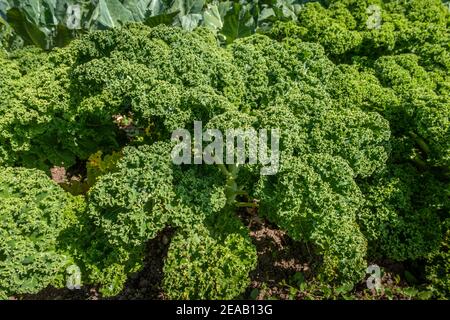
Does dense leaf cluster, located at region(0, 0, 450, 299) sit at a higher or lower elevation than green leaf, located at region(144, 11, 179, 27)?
lower

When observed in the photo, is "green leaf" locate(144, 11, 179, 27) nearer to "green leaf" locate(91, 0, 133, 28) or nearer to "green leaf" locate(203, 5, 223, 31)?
"green leaf" locate(91, 0, 133, 28)

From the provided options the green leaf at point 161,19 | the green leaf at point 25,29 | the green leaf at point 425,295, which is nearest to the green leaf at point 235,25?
the green leaf at point 161,19

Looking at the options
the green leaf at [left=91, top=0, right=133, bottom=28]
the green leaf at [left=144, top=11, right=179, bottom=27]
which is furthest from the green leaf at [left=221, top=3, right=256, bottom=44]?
the green leaf at [left=91, top=0, right=133, bottom=28]

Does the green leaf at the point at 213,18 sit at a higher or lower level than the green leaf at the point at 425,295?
higher

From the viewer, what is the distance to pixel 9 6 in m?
6.10

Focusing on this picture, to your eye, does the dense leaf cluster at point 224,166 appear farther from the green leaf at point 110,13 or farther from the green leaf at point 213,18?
the green leaf at point 213,18

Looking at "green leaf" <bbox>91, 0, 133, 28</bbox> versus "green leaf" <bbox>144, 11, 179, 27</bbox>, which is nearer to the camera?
"green leaf" <bbox>144, 11, 179, 27</bbox>

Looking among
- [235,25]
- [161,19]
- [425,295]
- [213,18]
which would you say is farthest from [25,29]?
[425,295]

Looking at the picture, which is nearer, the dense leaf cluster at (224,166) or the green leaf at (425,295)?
the dense leaf cluster at (224,166)

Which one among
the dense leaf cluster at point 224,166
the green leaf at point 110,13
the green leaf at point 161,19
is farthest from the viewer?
the green leaf at point 110,13

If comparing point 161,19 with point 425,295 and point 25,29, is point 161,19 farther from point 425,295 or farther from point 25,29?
point 425,295

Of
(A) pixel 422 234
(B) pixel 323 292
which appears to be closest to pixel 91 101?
(B) pixel 323 292

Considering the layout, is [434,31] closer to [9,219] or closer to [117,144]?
[117,144]

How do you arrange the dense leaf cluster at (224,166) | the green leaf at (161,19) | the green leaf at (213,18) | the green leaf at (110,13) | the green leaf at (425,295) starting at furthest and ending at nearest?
the green leaf at (213,18) < the green leaf at (110,13) < the green leaf at (161,19) < the green leaf at (425,295) < the dense leaf cluster at (224,166)
